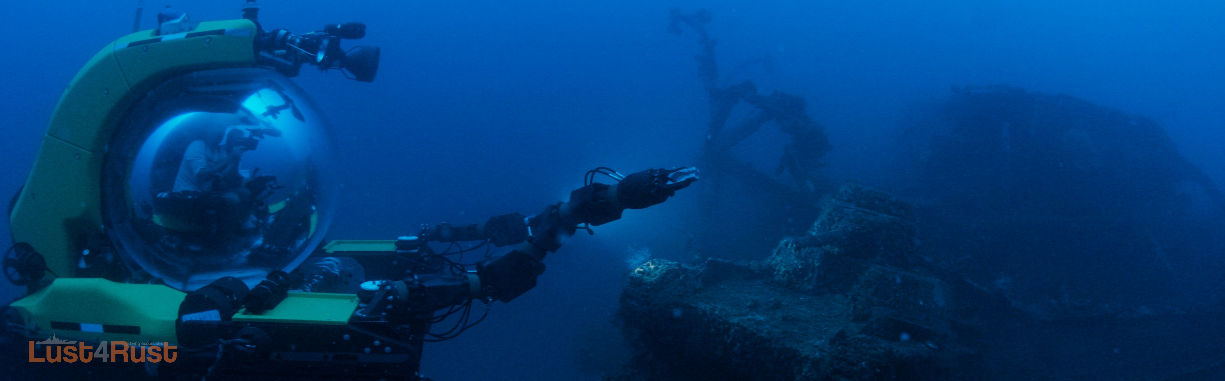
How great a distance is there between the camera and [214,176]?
311cm

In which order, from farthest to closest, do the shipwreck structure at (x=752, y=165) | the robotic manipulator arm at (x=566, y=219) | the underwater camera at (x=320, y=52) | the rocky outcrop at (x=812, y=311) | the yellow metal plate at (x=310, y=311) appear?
the shipwreck structure at (x=752, y=165)
the rocky outcrop at (x=812, y=311)
the underwater camera at (x=320, y=52)
the yellow metal plate at (x=310, y=311)
the robotic manipulator arm at (x=566, y=219)

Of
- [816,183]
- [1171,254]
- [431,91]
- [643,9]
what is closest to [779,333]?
[816,183]

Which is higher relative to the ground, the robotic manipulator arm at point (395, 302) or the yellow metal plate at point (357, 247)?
the yellow metal plate at point (357, 247)

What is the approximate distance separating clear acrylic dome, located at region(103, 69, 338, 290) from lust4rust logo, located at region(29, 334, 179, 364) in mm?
424

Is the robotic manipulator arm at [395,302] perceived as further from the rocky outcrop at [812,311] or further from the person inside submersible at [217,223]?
the rocky outcrop at [812,311]

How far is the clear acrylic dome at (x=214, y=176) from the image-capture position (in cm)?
314

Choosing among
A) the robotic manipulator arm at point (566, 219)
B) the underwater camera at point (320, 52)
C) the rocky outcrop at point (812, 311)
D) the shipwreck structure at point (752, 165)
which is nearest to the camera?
the robotic manipulator arm at point (566, 219)

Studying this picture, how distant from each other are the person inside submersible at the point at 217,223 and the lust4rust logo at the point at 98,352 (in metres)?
0.05

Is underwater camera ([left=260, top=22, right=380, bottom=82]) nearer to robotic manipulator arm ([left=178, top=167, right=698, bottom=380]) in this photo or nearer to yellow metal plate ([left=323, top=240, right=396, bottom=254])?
robotic manipulator arm ([left=178, top=167, right=698, bottom=380])

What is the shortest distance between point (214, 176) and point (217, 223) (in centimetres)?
29

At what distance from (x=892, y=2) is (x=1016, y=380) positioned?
123 metres

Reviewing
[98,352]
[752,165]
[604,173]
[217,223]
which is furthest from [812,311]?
[752,165]

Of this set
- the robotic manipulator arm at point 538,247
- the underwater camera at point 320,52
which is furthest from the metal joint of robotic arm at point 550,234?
the underwater camera at point 320,52

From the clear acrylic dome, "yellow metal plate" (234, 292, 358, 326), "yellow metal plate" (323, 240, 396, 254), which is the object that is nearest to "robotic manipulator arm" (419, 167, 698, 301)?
"yellow metal plate" (234, 292, 358, 326)
